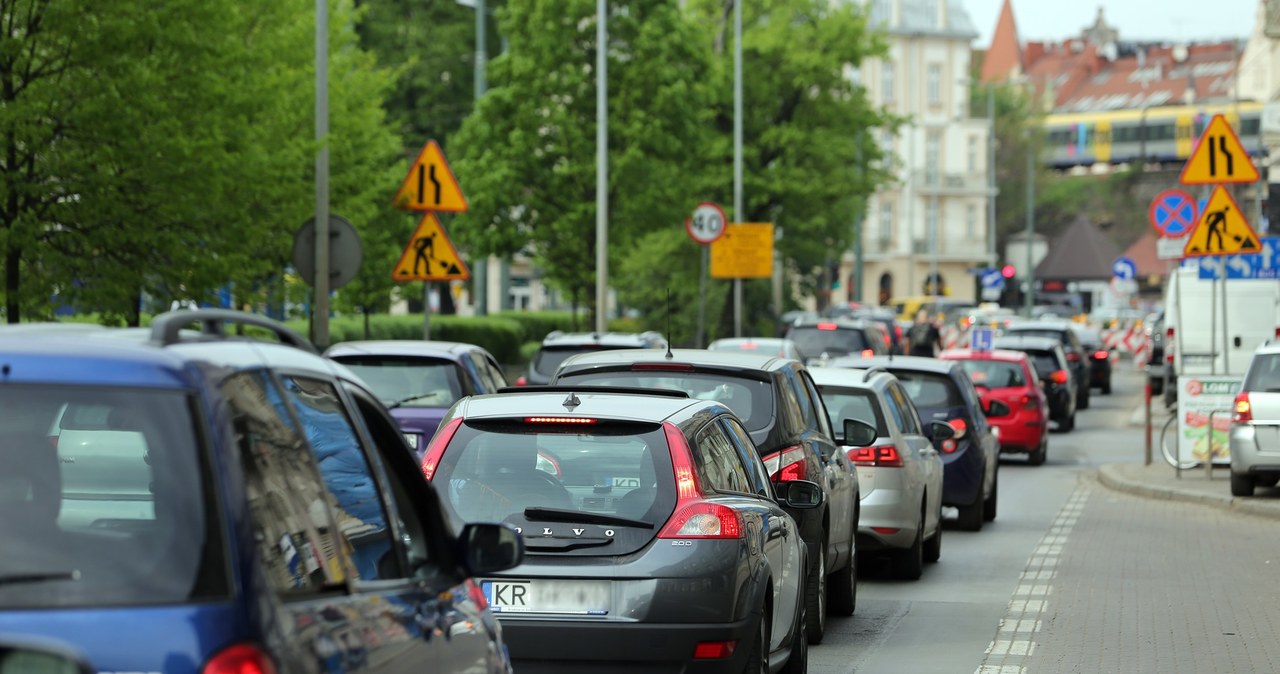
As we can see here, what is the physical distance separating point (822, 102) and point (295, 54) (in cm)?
3194

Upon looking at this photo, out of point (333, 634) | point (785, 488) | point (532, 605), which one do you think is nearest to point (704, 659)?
point (532, 605)

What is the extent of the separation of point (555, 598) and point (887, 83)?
398 ft

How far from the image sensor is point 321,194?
23359 millimetres

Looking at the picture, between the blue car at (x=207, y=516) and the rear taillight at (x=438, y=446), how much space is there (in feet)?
10.9

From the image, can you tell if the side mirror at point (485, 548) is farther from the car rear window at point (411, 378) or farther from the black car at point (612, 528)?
the car rear window at point (411, 378)

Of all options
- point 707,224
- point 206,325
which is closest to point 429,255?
point 707,224

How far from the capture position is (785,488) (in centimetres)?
1016

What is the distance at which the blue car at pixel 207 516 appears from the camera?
3.69m

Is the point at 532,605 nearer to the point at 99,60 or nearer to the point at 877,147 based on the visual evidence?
the point at 99,60

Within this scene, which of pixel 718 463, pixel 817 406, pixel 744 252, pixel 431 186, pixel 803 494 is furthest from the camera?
pixel 744 252

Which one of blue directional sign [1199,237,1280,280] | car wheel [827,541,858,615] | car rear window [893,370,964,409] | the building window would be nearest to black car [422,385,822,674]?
car wheel [827,541,858,615]

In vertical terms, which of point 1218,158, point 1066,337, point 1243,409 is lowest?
point 1243,409

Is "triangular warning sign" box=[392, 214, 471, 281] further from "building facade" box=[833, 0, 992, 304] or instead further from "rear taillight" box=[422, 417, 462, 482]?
"building facade" box=[833, 0, 992, 304]

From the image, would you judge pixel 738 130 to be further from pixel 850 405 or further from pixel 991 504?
pixel 850 405
